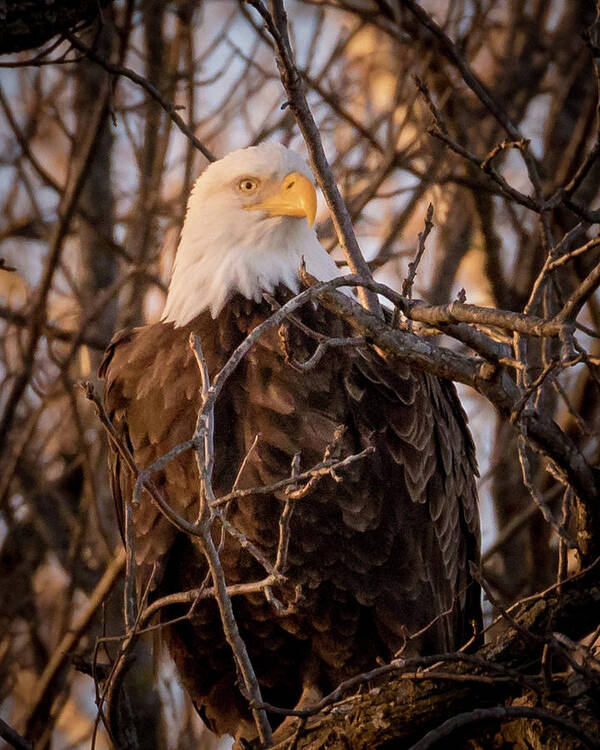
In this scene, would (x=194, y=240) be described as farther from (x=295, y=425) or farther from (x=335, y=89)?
(x=335, y=89)

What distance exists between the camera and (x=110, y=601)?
5.15 meters

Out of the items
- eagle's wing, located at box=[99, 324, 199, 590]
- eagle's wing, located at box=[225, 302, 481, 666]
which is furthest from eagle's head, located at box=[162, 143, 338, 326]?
eagle's wing, located at box=[225, 302, 481, 666]

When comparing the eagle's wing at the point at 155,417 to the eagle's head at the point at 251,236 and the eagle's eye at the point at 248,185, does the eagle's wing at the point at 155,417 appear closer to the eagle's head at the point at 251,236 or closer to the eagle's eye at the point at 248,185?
the eagle's head at the point at 251,236

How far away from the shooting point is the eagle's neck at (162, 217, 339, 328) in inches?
162

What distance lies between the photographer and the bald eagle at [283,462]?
12.2 feet

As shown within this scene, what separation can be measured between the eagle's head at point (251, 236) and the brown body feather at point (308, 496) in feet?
0.32

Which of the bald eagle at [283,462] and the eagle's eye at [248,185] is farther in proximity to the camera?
the eagle's eye at [248,185]

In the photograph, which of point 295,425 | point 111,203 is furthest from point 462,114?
point 295,425

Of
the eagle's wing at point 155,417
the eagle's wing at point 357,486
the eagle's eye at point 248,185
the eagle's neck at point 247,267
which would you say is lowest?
the eagle's wing at point 357,486

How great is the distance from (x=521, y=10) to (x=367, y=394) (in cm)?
369

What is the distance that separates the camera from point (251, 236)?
165 inches

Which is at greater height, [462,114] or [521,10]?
[521,10]

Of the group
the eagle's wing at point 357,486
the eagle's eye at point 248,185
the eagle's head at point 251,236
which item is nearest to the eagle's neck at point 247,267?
the eagle's head at point 251,236

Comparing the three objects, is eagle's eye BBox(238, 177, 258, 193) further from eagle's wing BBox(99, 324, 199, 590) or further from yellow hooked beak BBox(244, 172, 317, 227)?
eagle's wing BBox(99, 324, 199, 590)
